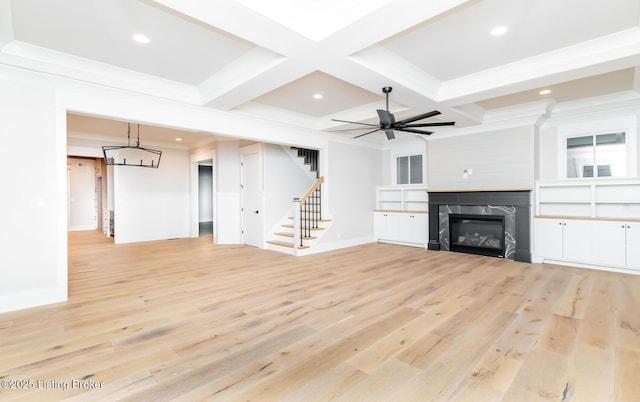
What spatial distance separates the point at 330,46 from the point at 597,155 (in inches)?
220

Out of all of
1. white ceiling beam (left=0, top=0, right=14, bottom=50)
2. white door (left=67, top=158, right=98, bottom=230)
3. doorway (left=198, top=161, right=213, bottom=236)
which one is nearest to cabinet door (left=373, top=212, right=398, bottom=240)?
white ceiling beam (left=0, top=0, right=14, bottom=50)

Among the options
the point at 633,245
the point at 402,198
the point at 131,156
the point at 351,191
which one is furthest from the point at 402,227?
the point at 131,156

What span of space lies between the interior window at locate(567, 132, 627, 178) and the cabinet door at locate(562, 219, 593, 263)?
1003 mm

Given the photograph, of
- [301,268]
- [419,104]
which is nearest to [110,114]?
[301,268]

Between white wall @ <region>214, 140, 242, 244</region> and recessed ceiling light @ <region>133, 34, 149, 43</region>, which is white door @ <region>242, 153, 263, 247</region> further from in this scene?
recessed ceiling light @ <region>133, 34, 149, 43</region>

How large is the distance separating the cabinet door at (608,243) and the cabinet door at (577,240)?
64mm

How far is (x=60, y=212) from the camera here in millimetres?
3697

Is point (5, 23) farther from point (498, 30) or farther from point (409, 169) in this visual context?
point (409, 169)

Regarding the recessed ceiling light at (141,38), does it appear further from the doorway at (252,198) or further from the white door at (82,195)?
the white door at (82,195)

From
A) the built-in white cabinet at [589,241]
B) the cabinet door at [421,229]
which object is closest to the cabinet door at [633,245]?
the built-in white cabinet at [589,241]

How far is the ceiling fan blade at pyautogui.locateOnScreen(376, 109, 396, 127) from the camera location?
4.03 metres

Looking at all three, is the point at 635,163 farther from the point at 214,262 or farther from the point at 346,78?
the point at 214,262

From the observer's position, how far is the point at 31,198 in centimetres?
352

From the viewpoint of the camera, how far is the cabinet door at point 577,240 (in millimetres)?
5177
